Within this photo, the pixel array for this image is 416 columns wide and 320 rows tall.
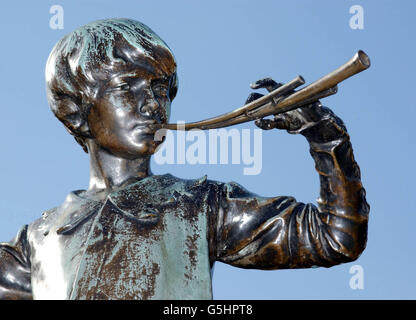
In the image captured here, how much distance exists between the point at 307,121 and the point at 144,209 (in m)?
1.05

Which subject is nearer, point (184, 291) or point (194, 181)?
point (184, 291)

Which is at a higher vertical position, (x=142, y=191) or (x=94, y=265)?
(x=142, y=191)

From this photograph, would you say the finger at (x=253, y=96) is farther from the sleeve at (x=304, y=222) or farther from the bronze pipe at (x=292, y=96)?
the sleeve at (x=304, y=222)

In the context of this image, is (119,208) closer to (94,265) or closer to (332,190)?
(94,265)

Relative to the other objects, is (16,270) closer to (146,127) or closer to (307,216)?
(146,127)

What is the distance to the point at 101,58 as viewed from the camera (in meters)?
7.33

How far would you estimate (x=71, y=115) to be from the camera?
7.56 metres

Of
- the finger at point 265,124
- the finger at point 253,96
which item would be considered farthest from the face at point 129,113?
the finger at point 265,124

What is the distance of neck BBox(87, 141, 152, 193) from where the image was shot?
743cm

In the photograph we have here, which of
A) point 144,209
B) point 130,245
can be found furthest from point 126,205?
point 130,245

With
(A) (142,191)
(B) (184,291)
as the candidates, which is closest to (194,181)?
(A) (142,191)

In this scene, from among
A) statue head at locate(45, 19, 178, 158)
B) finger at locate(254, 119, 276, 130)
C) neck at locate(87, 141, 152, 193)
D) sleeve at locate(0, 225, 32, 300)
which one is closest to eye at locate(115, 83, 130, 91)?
statue head at locate(45, 19, 178, 158)

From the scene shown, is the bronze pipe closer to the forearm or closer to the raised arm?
the raised arm

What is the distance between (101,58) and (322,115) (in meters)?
1.40
